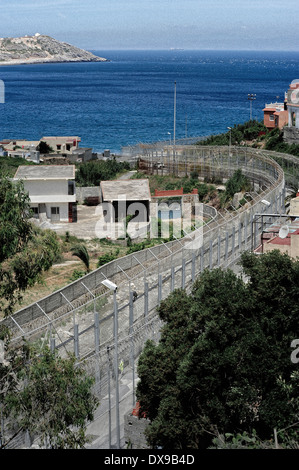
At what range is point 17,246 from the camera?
14234 mm

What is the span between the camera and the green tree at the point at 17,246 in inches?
540

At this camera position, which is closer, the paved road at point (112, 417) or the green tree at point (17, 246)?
the green tree at point (17, 246)

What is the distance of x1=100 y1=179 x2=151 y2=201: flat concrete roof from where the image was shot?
3919cm

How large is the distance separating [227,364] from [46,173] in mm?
30371

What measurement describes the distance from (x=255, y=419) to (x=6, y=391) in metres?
4.38

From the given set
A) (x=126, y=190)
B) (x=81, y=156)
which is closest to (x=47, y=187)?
(x=126, y=190)

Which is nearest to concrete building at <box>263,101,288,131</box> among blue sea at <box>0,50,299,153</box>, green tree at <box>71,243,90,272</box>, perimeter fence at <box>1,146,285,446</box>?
perimeter fence at <box>1,146,285,446</box>

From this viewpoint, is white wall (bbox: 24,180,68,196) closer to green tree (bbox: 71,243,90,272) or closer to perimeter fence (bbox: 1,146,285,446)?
perimeter fence (bbox: 1,146,285,446)

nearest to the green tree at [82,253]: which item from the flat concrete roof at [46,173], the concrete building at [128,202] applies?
the concrete building at [128,202]

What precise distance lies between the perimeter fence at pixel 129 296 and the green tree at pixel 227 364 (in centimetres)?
181

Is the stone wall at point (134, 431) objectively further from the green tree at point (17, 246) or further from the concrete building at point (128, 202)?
the concrete building at point (128, 202)

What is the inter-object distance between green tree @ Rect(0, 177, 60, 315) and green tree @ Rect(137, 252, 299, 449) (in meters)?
2.88

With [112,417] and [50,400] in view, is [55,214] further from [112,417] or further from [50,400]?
[50,400]

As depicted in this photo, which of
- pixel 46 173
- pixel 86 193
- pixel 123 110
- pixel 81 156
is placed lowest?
pixel 123 110
